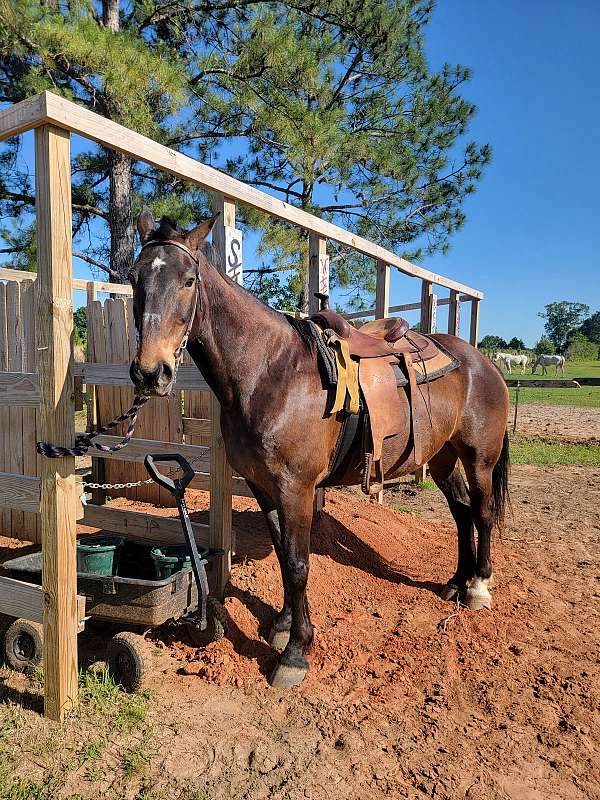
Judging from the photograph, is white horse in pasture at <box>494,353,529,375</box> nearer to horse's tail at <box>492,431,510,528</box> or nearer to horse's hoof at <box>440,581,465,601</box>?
horse's tail at <box>492,431,510,528</box>

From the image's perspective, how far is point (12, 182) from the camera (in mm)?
8797

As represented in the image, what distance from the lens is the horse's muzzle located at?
209cm

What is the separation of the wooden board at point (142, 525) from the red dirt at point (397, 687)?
0.48 metres

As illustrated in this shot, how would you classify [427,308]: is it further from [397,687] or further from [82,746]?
[82,746]

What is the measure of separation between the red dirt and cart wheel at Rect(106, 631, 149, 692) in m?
0.18

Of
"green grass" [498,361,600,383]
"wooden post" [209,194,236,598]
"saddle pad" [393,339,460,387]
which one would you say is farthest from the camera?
"green grass" [498,361,600,383]

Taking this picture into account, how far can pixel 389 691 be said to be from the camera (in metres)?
2.67

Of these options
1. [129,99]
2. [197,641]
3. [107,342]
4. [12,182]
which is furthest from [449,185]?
[197,641]

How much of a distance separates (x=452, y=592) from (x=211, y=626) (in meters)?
1.80

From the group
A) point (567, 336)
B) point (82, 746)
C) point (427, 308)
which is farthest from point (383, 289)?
point (567, 336)

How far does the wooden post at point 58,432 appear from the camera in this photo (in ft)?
7.56

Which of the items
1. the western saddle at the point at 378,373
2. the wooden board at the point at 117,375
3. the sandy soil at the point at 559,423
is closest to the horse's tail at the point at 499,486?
the western saddle at the point at 378,373

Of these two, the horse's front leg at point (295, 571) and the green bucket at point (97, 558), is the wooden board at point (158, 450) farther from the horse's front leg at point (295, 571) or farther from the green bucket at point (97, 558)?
the horse's front leg at point (295, 571)

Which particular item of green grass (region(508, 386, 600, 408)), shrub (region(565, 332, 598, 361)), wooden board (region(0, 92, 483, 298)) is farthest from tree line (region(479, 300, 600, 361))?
wooden board (region(0, 92, 483, 298))
